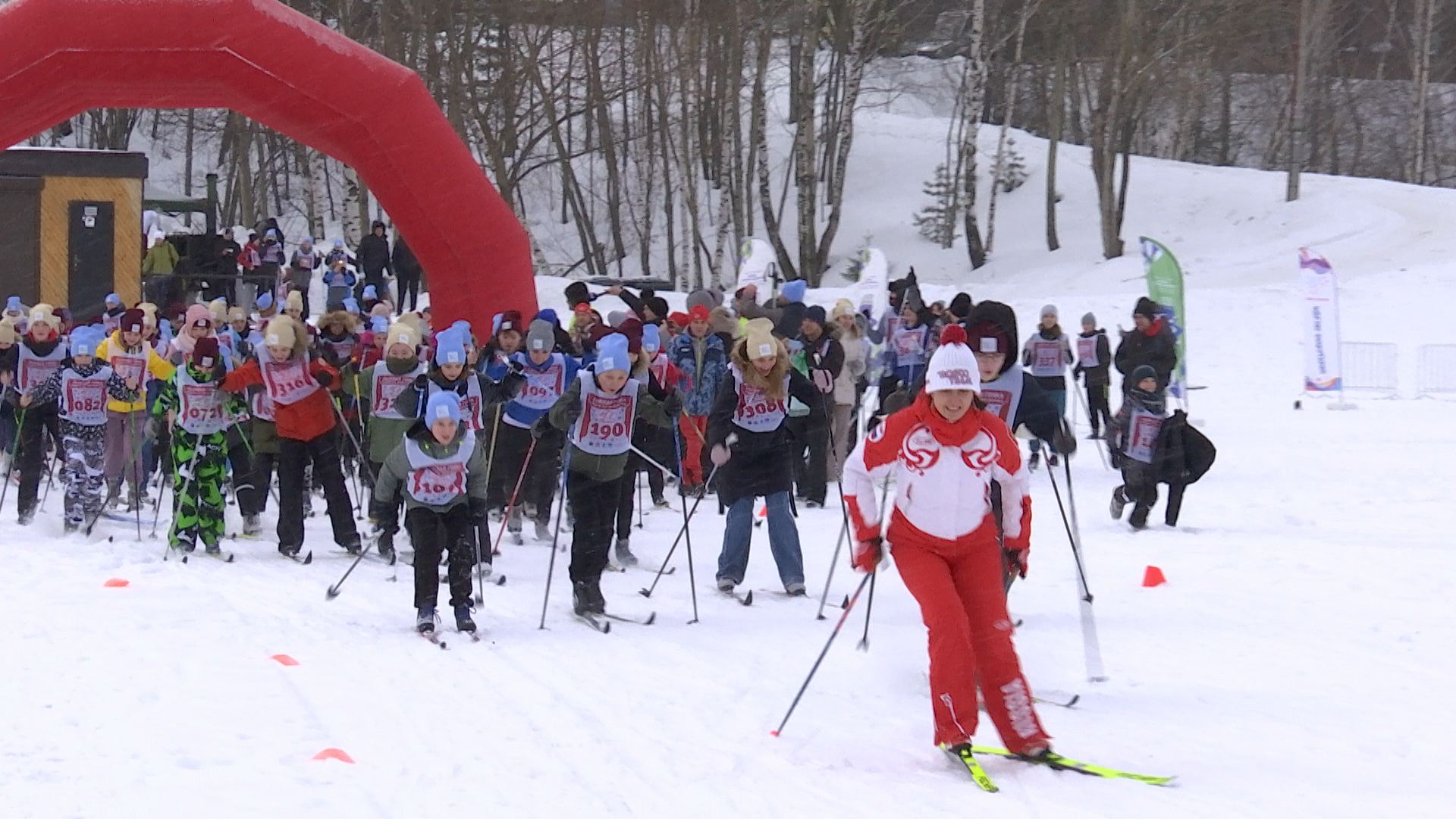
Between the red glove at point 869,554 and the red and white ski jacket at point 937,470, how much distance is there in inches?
0.8

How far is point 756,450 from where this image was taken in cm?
892

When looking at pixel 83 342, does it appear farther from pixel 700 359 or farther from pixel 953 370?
→ pixel 953 370

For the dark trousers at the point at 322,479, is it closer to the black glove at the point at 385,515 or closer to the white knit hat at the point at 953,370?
the black glove at the point at 385,515

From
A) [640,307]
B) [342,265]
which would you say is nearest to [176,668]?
[640,307]

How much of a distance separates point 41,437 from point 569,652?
6.26m

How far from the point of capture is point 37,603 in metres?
8.40

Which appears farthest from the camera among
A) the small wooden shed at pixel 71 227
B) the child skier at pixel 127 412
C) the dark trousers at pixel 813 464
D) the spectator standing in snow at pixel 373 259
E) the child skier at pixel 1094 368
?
the spectator standing in snow at pixel 373 259

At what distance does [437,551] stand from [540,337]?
9.38ft

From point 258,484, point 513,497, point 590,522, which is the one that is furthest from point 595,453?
point 258,484

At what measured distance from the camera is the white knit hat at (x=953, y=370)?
5.55m

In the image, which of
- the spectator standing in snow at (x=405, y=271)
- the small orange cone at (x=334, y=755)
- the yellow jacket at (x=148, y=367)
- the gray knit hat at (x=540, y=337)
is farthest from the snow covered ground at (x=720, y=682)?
the spectator standing in snow at (x=405, y=271)

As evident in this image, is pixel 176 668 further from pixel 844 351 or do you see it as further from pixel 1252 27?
pixel 1252 27

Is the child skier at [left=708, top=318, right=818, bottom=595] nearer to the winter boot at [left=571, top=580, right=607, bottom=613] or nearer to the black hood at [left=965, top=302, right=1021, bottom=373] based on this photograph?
the winter boot at [left=571, top=580, right=607, bottom=613]

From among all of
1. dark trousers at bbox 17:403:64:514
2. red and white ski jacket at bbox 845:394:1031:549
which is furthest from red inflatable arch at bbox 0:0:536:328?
red and white ski jacket at bbox 845:394:1031:549
